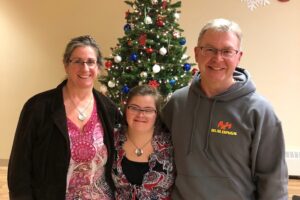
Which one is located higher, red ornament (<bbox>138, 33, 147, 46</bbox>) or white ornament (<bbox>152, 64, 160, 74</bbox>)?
red ornament (<bbox>138, 33, 147, 46</bbox>)

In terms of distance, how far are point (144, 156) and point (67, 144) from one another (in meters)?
0.45

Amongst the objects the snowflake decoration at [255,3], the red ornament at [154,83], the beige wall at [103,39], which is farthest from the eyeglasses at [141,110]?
the snowflake decoration at [255,3]

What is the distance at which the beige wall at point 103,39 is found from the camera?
4273mm

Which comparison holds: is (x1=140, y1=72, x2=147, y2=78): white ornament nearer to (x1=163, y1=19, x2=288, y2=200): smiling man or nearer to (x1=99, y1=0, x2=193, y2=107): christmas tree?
(x1=99, y1=0, x2=193, y2=107): christmas tree

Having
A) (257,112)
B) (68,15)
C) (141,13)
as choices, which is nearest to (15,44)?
(68,15)

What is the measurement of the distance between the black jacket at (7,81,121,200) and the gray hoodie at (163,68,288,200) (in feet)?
2.21

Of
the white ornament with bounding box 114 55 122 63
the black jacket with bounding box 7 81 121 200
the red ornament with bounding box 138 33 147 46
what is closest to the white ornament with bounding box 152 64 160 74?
the red ornament with bounding box 138 33 147 46

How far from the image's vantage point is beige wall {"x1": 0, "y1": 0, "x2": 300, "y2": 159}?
427 cm

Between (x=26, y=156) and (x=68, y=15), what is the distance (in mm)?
3172

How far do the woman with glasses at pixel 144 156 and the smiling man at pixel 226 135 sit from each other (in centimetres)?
12

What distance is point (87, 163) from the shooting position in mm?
1914

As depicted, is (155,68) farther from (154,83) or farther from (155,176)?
(155,176)

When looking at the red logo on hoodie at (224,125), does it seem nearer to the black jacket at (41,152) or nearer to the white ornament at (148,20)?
the black jacket at (41,152)

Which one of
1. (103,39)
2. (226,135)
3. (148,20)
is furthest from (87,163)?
(103,39)
